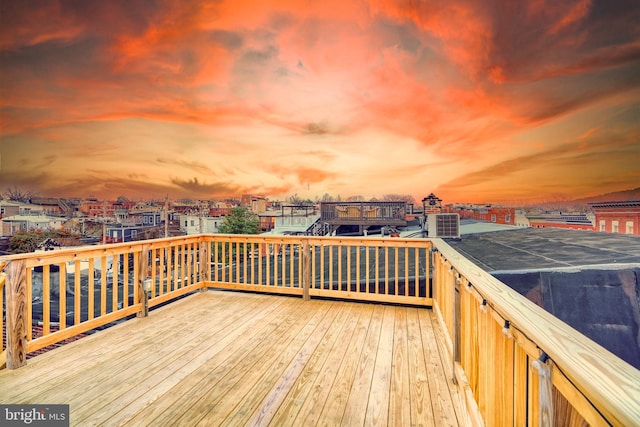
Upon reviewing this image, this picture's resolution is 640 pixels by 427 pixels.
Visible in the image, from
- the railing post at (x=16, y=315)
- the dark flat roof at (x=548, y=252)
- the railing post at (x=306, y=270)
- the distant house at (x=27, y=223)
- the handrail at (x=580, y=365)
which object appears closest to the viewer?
the handrail at (x=580, y=365)

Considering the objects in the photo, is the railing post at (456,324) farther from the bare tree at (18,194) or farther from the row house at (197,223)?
the bare tree at (18,194)

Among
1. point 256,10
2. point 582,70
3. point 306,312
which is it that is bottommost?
point 306,312

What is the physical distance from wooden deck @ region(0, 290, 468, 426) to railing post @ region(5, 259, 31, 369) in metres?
0.11

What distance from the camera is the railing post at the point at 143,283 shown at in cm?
332

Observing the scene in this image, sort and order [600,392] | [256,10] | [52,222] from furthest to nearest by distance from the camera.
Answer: [52,222]
[256,10]
[600,392]

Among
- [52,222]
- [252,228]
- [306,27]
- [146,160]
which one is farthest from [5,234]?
[306,27]

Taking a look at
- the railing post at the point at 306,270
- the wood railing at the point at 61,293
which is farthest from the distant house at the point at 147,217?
the railing post at the point at 306,270

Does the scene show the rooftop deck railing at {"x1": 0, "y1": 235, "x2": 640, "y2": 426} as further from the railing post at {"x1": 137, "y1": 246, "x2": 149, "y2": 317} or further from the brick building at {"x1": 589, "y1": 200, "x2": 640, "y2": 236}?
the brick building at {"x1": 589, "y1": 200, "x2": 640, "y2": 236}

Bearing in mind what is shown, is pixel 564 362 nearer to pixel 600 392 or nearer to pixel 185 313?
pixel 600 392

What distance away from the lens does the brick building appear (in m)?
6.81

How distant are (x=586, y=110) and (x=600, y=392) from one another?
9724 mm

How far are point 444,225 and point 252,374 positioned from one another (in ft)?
21.0

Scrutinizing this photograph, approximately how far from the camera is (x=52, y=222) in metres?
8.09

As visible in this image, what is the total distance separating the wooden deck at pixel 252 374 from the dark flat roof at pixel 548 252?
88.7 inches
